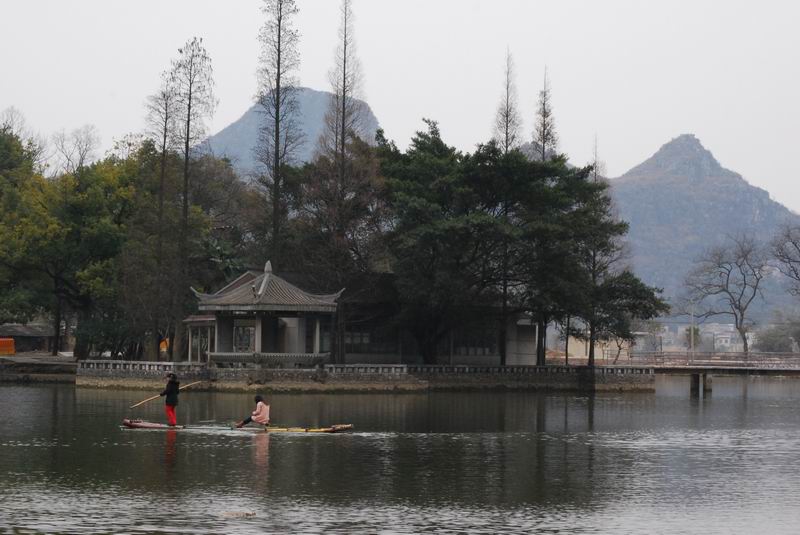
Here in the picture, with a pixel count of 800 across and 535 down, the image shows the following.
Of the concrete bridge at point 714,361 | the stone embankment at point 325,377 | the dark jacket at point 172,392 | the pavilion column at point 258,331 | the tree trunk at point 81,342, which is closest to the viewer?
the dark jacket at point 172,392

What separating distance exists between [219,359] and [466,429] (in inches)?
916

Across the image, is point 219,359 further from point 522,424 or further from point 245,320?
point 522,424

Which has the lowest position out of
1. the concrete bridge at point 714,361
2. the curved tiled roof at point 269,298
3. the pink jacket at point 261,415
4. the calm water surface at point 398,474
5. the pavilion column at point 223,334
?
the calm water surface at point 398,474

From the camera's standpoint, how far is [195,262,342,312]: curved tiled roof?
193ft

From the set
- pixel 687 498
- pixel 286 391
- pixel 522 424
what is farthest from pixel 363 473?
pixel 286 391

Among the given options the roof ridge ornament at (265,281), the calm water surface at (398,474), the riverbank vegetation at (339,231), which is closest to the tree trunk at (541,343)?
the riverbank vegetation at (339,231)

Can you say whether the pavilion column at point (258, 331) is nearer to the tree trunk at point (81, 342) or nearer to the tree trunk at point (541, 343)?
the tree trunk at point (81, 342)

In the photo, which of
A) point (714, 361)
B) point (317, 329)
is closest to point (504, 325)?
point (317, 329)

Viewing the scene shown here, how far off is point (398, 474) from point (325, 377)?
1263 inches

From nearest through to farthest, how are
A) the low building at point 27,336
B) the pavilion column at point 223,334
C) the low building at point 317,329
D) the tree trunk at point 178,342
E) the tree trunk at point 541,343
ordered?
1. the low building at point 317,329
2. the pavilion column at point 223,334
3. the tree trunk at point 178,342
4. the tree trunk at point 541,343
5. the low building at point 27,336

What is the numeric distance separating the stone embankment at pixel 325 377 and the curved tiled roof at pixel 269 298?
319 centimetres

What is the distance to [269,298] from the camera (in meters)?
59.1

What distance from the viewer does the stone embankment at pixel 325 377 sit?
5759cm

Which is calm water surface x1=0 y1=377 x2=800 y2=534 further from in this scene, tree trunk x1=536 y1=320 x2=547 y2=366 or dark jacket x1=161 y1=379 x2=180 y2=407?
tree trunk x1=536 y1=320 x2=547 y2=366
